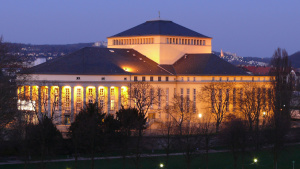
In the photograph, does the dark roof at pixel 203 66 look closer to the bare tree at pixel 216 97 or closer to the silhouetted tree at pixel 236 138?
the bare tree at pixel 216 97

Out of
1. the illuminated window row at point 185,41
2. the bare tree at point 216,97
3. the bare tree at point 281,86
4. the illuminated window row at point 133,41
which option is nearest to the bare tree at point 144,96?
the bare tree at point 216,97

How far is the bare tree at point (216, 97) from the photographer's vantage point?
11100 centimetres

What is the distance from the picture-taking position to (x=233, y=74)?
11744cm

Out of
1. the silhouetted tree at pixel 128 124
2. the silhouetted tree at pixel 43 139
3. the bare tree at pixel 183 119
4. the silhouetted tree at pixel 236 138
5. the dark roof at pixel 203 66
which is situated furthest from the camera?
the dark roof at pixel 203 66

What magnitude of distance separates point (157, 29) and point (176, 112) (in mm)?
21874

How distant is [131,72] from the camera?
113 metres

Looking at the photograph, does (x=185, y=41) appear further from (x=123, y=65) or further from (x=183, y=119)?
(x=183, y=119)

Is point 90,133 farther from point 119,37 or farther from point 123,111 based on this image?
point 119,37

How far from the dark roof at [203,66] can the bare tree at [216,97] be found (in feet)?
10.2

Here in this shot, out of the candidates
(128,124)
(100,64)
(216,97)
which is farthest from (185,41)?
(128,124)

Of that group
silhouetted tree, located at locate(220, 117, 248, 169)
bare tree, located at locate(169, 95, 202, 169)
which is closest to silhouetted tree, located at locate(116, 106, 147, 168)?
bare tree, located at locate(169, 95, 202, 169)

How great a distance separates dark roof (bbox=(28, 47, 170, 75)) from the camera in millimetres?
109688

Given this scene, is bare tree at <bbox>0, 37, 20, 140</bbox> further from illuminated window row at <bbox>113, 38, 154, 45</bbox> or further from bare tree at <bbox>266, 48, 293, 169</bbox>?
illuminated window row at <bbox>113, 38, 154, 45</bbox>

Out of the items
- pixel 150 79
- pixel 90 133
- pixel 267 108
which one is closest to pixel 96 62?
pixel 150 79
